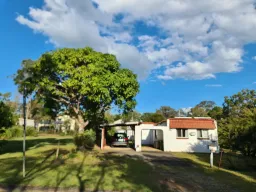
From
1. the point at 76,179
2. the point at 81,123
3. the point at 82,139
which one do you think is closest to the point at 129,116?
the point at 81,123

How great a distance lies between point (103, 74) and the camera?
20.9 meters

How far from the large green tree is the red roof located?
18.8ft

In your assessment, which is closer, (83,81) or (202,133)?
(83,81)

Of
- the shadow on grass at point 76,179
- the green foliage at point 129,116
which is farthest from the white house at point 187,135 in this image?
the shadow on grass at point 76,179

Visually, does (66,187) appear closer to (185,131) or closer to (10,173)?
(10,173)

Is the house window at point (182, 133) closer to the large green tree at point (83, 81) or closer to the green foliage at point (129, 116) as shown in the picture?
the green foliage at point (129, 116)

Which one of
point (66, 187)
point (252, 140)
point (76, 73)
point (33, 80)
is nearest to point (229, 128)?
point (252, 140)

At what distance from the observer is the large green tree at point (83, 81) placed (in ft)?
67.3

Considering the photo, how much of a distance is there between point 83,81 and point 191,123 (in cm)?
1301

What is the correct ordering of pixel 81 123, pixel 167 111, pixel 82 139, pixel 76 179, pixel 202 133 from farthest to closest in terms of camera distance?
1. pixel 167 111
2. pixel 202 133
3. pixel 81 123
4. pixel 82 139
5. pixel 76 179

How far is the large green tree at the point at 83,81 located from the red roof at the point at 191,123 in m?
5.72

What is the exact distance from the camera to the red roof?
25.9 m

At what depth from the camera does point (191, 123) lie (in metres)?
26.2

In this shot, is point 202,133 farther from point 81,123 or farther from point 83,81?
point 83,81
